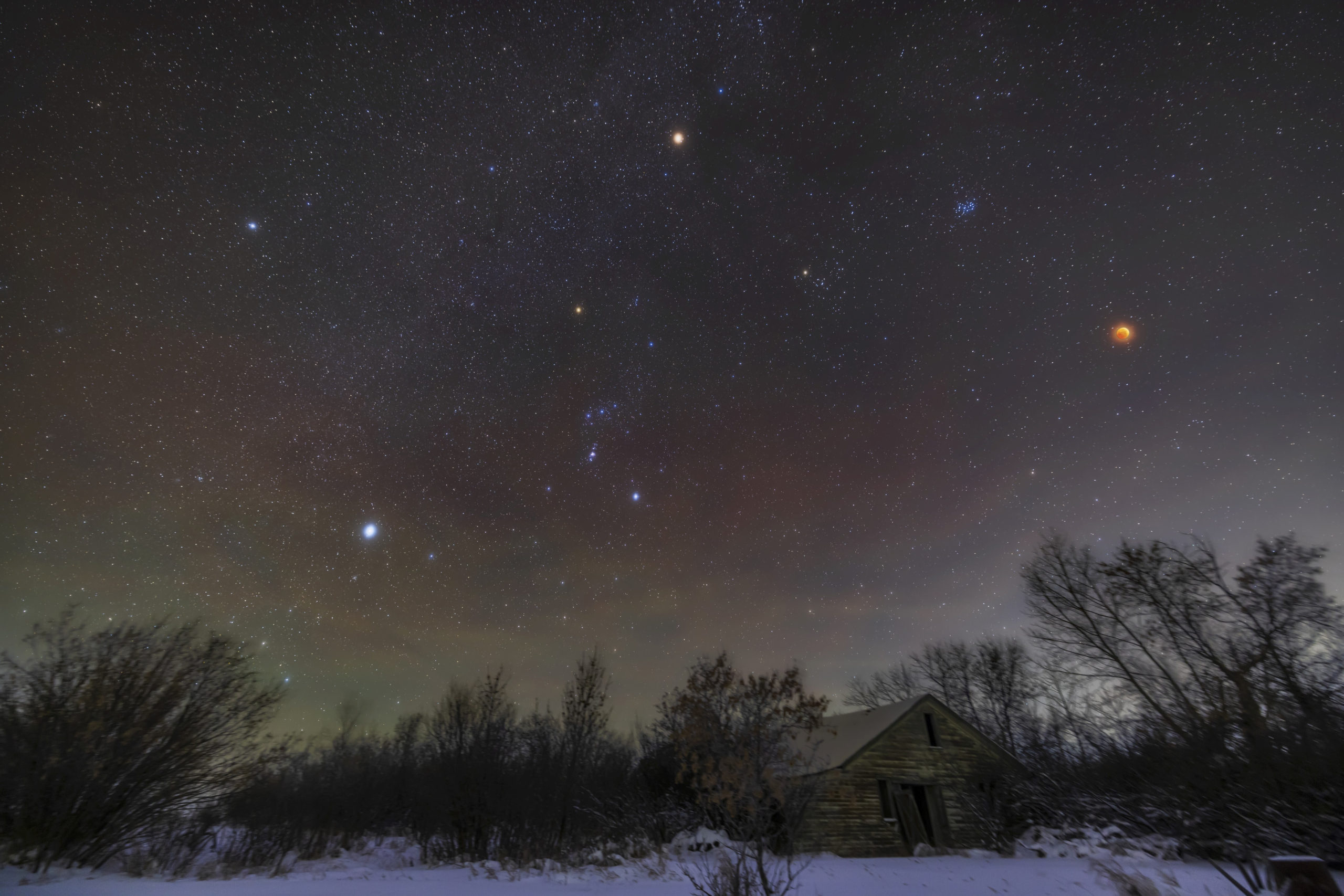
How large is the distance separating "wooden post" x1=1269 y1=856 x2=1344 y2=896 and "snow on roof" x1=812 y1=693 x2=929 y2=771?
61.4ft

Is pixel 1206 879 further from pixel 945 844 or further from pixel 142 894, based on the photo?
pixel 142 894

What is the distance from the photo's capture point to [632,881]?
15281 millimetres

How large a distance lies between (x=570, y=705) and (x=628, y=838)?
21.5 feet

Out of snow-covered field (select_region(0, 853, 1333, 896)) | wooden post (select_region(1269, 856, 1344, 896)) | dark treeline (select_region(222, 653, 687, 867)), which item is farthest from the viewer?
dark treeline (select_region(222, 653, 687, 867))

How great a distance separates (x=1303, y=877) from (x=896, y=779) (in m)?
22.1

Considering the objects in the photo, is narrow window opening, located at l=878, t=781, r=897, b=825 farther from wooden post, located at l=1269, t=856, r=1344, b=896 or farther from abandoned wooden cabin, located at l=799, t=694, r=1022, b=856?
wooden post, located at l=1269, t=856, r=1344, b=896

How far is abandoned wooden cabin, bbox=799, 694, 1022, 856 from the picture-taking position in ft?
81.3

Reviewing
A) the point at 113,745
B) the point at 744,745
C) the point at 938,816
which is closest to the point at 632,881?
the point at 744,745

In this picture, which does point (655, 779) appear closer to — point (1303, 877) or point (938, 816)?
point (938, 816)

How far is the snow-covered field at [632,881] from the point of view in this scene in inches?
435

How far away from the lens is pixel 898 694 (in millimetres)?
56781

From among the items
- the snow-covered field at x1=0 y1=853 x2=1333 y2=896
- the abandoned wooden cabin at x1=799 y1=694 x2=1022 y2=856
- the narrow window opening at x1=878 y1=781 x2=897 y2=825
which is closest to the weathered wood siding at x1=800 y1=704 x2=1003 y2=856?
the abandoned wooden cabin at x1=799 y1=694 x2=1022 y2=856

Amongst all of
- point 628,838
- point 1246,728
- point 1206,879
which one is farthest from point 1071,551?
point 628,838

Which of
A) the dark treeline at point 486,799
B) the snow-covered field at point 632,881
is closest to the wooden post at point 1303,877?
the snow-covered field at point 632,881
